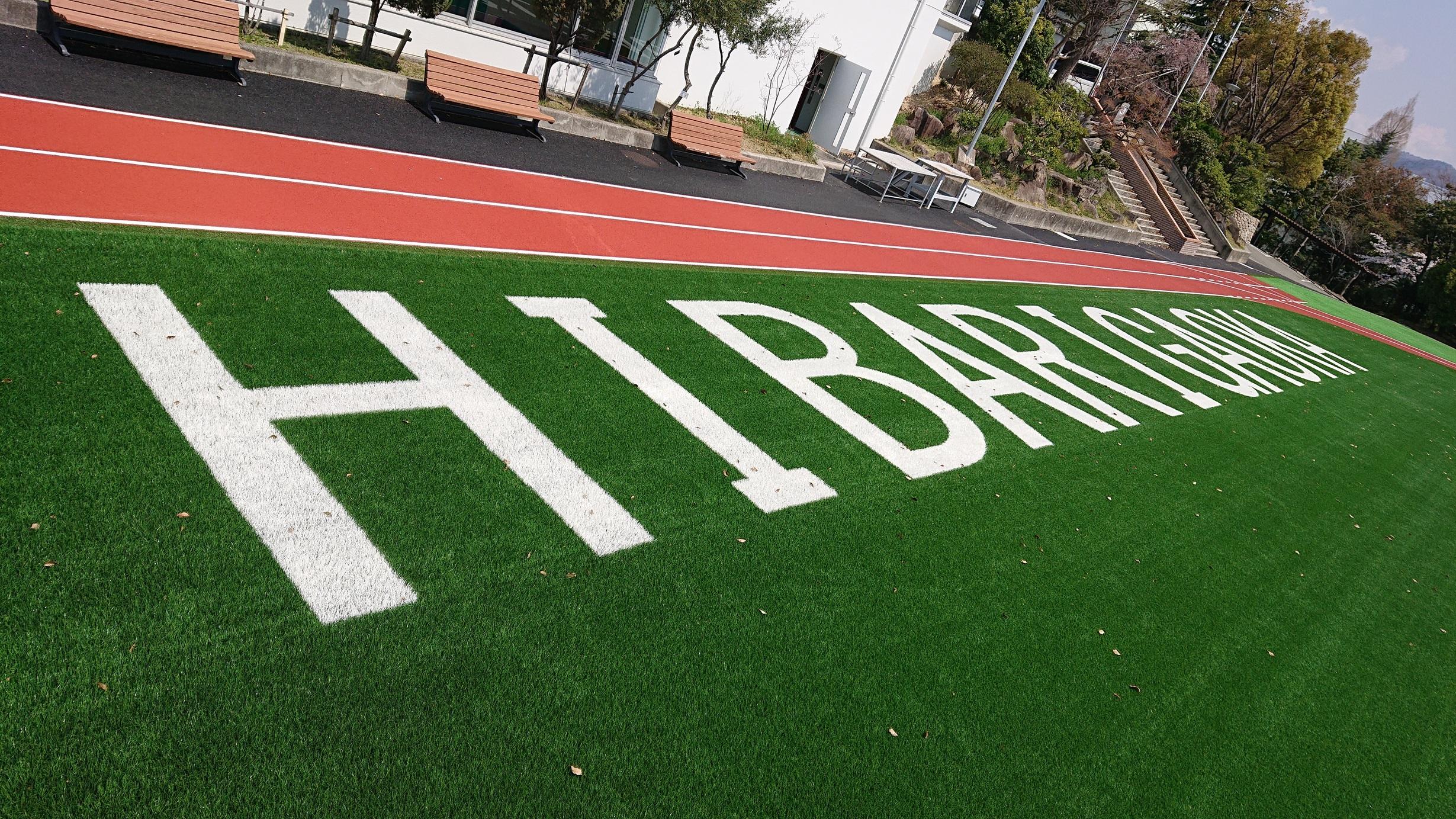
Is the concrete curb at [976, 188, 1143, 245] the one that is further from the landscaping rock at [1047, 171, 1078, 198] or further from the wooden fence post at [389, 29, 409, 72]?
the wooden fence post at [389, 29, 409, 72]

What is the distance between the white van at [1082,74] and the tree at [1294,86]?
694 centimetres

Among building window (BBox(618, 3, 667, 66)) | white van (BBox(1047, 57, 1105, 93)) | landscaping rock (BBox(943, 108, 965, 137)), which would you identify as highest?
white van (BBox(1047, 57, 1105, 93))

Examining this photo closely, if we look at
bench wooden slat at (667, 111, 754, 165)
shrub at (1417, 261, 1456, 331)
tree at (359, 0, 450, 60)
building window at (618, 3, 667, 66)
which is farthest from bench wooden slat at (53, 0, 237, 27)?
shrub at (1417, 261, 1456, 331)

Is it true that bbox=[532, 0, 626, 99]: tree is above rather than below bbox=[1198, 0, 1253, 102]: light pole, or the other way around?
A: below

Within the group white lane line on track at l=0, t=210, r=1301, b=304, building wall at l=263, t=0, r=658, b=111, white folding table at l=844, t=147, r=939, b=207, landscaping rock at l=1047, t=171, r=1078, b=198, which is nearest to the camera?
→ white lane line on track at l=0, t=210, r=1301, b=304

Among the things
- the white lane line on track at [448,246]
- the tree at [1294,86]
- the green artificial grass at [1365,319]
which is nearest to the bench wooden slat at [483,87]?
the white lane line on track at [448,246]

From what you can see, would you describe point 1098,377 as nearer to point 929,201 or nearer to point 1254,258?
point 929,201

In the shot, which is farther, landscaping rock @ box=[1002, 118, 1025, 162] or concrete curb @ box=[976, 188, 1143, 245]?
landscaping rock @ box=[1002, 118, 1025, 162]

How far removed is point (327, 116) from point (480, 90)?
282cm

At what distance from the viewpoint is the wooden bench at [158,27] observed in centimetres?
1049

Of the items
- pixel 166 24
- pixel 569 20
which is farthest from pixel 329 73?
pixel 569 20

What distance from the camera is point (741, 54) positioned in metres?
20.8

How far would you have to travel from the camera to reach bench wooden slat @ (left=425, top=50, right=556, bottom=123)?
43.6 ft

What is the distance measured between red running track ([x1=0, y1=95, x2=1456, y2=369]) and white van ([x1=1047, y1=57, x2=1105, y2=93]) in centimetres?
2864
